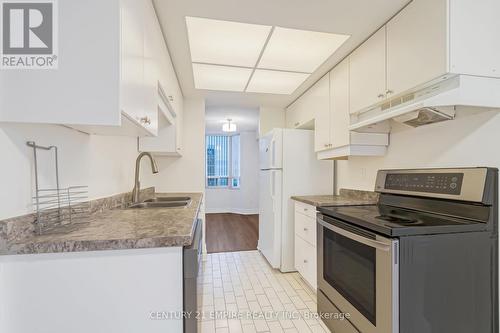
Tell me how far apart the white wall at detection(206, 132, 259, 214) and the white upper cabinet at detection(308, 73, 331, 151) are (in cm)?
400

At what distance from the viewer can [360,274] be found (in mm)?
1385

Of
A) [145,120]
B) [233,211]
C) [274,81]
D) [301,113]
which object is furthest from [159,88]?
[233,211]

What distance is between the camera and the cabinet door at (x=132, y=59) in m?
0.92

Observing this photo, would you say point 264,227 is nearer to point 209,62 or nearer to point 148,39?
point 209,62

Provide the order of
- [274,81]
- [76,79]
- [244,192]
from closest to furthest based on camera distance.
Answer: [76,79] → [274,81] → [244,192]

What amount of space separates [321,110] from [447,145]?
1.33m

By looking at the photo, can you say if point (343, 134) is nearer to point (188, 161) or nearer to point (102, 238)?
point (102, 238)

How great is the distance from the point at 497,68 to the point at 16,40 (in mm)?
2158

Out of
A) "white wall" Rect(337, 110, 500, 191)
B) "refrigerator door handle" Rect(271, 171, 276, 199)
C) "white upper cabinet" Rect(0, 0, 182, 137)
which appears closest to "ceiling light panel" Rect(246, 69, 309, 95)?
"refrigerator door handle" Rect(271, 171, 276, 199)

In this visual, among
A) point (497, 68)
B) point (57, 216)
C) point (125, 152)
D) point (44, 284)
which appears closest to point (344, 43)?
point (497, 68)

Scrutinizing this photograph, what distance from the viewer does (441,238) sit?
118cm

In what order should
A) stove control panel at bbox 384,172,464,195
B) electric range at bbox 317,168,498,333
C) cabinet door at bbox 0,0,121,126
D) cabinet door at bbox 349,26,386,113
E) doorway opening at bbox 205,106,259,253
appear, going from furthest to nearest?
doorway opening at bbox 205,106,259,253 → cabinet door at bbox 349,26,386,113 → stove control panel at bbox 384,172,464,195 → electric range at bbox 317,168,498,333 → cabinet door at bbox 0,0,121,126

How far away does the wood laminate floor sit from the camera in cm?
387

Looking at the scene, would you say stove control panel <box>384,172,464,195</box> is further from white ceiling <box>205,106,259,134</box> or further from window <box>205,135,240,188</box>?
window <box>205,135,240,188</box>
